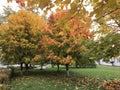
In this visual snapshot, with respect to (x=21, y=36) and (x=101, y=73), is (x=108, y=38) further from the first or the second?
(x=101, y=73)

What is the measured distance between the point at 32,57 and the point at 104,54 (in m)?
10.2

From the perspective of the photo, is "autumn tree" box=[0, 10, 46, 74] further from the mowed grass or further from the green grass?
the green grass

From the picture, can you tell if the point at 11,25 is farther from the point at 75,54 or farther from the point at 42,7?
the point at 42,7

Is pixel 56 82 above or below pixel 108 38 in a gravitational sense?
below

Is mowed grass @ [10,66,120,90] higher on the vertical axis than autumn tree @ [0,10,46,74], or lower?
lower

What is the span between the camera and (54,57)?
59.2 ft

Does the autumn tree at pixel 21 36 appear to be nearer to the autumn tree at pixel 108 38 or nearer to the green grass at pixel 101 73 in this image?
the green grass at pixel 101 73

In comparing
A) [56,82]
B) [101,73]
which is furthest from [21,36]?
[101,73]

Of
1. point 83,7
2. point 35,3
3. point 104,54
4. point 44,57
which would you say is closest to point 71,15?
point 83,7

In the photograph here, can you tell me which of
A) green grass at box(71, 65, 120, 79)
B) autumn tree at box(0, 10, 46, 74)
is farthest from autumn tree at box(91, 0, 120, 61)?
autumn tree at box(0, 10, 46, 74)

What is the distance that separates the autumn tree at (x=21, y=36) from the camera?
19812 millimetres

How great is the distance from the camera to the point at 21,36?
65.6ft

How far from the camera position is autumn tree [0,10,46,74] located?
1981 centimetres

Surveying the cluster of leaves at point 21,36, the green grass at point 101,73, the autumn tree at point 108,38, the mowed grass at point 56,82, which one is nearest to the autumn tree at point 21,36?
the cluster of leaves at point 21,36
